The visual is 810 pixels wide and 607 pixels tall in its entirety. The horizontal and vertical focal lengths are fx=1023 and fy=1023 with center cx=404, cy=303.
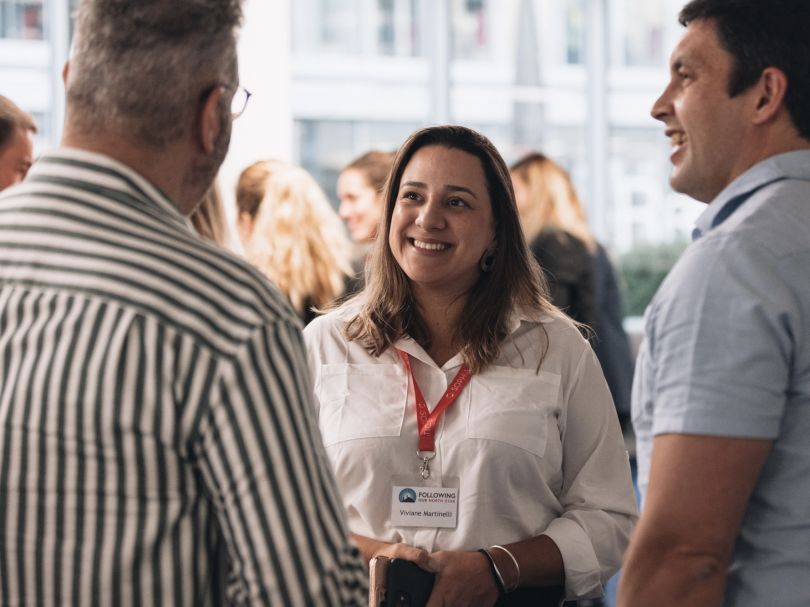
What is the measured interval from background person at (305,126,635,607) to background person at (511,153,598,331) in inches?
82.7

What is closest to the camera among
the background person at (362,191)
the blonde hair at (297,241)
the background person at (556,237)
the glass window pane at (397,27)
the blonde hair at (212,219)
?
the blonde hair at (212,219)

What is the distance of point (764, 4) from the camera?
1477 millimetres

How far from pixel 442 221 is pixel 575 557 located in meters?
Result: 0.81

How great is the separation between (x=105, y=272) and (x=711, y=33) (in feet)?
3.07

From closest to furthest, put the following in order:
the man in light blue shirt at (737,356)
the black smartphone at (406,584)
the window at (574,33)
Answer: the man in light blue shirt at (737,356)
the black smartphone at (406,584)
the window at (574,33)

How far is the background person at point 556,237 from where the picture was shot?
4766 millimetres

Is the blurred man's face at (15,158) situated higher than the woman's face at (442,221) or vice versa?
the blurred man's face at (15,158)

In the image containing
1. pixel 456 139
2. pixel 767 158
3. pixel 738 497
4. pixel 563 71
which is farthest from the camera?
pixel 563 71

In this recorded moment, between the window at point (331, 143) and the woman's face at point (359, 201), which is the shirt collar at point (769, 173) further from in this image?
the window at point (331, 143)

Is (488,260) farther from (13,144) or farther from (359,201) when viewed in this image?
(359,201)

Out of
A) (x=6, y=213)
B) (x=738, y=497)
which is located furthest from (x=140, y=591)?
(x=738, y=497)

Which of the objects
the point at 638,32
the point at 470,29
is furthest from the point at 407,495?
the point at 638,32

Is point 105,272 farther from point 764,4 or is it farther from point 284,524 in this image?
point 764,4

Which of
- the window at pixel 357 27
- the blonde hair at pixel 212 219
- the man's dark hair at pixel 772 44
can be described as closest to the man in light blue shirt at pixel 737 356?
the man's dark hair at pixel 772 44
